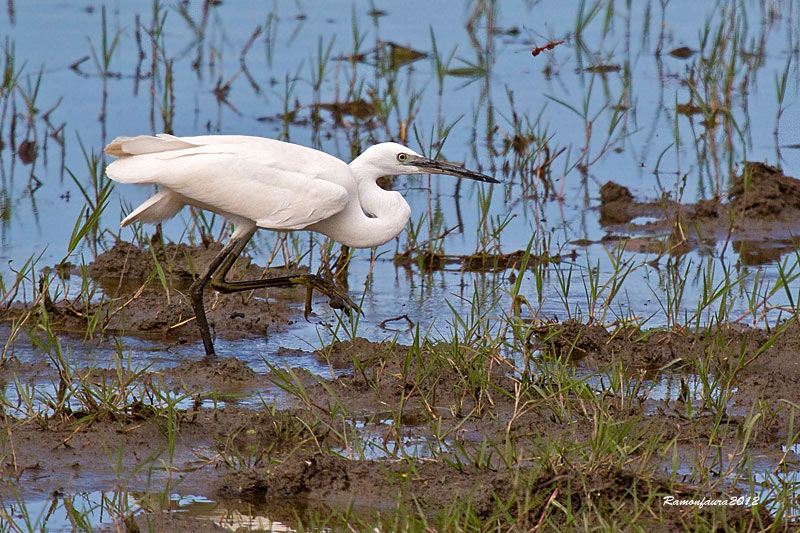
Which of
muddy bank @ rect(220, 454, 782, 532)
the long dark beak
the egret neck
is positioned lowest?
muddy bank @ rect(220, 454, 782, 532)

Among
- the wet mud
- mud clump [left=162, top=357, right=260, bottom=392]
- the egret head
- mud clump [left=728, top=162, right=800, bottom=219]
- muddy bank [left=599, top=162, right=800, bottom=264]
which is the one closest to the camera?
the wet mud

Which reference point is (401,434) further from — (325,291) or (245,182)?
(245,182)

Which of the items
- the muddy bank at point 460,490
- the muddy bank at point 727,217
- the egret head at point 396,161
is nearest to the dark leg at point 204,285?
the egret head at point 396,161

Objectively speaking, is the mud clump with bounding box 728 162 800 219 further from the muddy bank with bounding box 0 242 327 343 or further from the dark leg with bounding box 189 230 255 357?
the dark leg with bounding box 189 230 255 357

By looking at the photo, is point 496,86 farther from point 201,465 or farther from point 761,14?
point 201,465

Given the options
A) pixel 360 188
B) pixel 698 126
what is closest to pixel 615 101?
pixel 698 126

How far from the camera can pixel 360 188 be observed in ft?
19.1

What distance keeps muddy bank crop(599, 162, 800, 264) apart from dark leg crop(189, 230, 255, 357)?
2.46 meters

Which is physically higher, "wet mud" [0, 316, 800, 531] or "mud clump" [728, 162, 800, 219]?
"mud clump" [728, 162, 800, 219]

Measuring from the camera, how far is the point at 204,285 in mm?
5766

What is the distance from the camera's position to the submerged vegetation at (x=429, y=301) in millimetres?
3834

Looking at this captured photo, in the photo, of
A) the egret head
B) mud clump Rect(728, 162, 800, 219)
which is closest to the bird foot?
the egret head

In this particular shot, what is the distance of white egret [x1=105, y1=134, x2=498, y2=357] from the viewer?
5.41m

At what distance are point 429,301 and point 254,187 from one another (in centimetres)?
134
